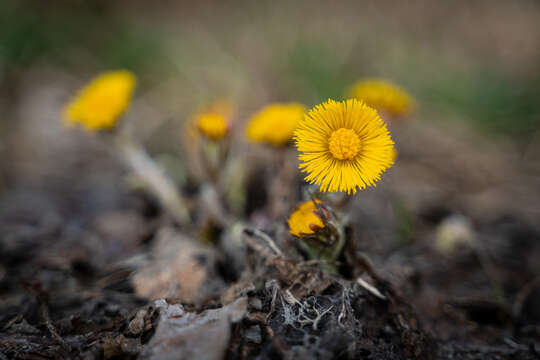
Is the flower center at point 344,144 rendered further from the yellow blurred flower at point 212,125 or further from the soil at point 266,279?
the yellow blurred flower at point 212,125

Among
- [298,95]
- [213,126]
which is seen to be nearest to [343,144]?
[213,126]

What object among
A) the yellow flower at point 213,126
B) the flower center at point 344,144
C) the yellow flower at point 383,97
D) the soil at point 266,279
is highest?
the yellow flower at point 383,97

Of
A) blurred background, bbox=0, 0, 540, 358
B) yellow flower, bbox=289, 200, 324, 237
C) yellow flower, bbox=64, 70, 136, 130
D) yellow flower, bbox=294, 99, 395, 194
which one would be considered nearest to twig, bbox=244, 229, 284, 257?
yellow flower, bbox=289, 200, 324, 237

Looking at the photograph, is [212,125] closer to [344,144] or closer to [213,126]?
[213,126]

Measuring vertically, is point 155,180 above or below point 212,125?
below

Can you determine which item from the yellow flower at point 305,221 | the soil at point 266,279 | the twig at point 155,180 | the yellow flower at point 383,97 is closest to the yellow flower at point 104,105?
the twig at point 155,180

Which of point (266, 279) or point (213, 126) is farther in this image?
point (213, 126)

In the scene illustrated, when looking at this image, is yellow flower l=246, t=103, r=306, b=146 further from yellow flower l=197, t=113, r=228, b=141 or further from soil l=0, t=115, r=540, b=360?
soil l=0, t=115, r=540, b=360
